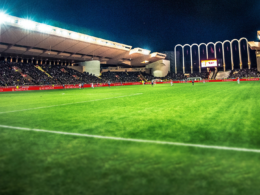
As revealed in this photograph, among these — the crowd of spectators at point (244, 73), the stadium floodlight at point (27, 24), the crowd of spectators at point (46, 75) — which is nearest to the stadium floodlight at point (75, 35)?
the stadium floodlight at point (27, 24)

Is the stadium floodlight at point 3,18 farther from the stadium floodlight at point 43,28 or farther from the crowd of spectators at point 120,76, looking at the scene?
the crowd of spectators at point 120,76

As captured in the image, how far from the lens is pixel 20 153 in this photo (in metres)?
3.71

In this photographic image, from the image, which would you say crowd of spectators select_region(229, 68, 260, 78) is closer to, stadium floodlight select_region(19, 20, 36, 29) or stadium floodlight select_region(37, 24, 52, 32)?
stadium floodlight select_region(37, 24, 52, 32)

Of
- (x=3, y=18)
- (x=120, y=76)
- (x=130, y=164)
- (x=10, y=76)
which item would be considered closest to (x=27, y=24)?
(x=3, y=18)

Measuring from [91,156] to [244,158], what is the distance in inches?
101

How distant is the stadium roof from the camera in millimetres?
34247

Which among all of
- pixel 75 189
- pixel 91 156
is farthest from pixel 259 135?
pixel 75 189

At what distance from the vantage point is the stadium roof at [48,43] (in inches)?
1348

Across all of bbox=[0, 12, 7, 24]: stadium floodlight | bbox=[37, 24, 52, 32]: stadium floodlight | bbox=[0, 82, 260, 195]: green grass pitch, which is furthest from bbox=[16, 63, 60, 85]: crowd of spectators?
bbox=[0, 82, 260, 195]: green grass pitch

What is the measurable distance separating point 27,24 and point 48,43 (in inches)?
314

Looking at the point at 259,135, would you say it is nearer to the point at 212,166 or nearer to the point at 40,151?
the point at 212,166

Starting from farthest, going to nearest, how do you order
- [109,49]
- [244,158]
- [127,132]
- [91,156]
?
1. [109,49]
2. [127,132]
3. [91,156]
4. [244,158]

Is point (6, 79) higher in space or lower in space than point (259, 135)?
higher

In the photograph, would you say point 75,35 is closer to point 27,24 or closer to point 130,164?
point 27,24
